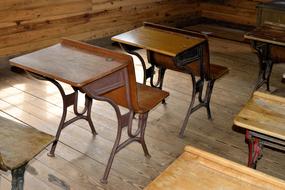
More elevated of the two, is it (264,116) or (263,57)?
(264,116)

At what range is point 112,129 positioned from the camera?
2811 millimetres

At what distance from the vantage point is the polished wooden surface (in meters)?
1.46

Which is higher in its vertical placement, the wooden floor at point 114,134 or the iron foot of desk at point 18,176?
the iron foot of desk at point 18,176

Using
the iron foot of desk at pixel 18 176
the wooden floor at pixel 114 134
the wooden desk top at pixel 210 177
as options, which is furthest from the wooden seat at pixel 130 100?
the wooden desk top at pixel 210 177

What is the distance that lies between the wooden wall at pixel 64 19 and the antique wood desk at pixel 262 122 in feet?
8.72

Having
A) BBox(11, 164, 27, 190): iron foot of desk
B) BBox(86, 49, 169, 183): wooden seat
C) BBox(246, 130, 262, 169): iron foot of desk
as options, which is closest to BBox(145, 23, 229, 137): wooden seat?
BBox(86, 49, 169, 183): wooden seat

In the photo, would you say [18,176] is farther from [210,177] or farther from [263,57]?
[263,57]

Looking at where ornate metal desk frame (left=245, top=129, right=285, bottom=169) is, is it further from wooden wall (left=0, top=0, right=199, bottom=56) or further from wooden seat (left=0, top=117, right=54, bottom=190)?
wooden wall (left=0, top=0, right=199, bottom=56)

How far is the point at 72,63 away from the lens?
1966mm

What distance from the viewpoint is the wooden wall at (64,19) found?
3625 millimetres

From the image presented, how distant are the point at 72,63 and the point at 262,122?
1.02 meters

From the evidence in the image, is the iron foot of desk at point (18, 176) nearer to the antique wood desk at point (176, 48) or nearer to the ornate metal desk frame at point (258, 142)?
the ornate metal desk frame at point (258, 142)

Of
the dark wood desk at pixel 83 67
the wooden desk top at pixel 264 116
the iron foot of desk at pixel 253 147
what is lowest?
the iron foot of desk at pixel 253 147

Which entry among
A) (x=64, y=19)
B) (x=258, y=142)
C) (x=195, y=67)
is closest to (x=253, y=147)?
(x=258, y=142)
